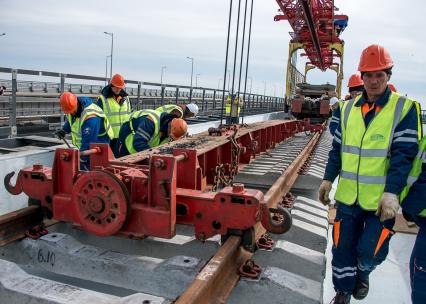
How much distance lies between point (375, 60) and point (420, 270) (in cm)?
148

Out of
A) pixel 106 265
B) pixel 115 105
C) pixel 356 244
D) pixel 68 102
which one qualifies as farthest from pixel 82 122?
pixel 356 244

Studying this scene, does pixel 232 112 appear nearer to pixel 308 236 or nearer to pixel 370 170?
pixel 308 236

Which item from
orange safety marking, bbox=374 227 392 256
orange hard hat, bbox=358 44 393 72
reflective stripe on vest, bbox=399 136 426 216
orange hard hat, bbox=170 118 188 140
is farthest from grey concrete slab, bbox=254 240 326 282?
orange hard hat, bbox=170 118 188 140

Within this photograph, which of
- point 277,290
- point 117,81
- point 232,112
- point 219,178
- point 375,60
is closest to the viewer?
point 277,290

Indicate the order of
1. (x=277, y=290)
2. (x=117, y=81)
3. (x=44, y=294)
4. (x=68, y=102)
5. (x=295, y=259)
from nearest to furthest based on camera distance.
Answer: (x=44, y=294) < (x=277, y=290) < (x=295, y=259) < (x=68, y=102) < (x=117, y=81)

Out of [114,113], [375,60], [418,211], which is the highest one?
[375,60]

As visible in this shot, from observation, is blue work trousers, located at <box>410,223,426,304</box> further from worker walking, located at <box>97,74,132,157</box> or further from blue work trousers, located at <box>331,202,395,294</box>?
worker walking, located at <box>97,74,132,157</box>

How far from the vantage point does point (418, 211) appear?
9.11 ft

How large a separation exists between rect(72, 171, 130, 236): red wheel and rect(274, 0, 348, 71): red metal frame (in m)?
16.0

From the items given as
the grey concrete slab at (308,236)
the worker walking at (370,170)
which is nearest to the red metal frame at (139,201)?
the worker walking at (370,170)

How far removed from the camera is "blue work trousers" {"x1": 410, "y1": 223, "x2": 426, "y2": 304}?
8.96 feet

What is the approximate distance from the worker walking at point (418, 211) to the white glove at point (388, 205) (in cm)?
15

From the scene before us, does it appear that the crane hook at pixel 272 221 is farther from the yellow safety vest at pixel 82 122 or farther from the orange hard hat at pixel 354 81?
the orange hard hat at pixel 354 81

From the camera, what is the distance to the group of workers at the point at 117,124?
5395 mm
